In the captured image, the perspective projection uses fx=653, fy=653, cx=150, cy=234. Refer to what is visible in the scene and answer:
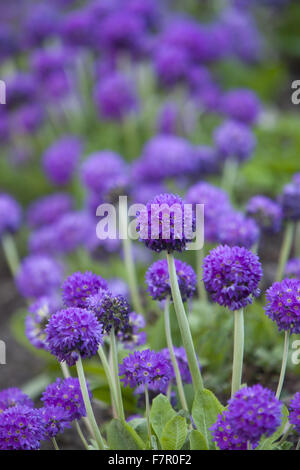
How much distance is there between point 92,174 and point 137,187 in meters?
0.33

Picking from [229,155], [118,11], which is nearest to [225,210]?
[229,155]

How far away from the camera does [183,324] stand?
4.90 feet

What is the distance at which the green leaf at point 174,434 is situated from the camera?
4.67 ft

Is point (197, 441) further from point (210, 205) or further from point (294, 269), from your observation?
point (210, 205)

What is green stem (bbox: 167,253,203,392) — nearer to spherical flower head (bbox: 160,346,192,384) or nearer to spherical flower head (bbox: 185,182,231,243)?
spherical flower head (bbox: 160,346,192,384)

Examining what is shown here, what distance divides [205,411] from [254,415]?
32 centimetres

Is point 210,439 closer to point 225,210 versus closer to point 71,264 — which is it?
point 225,210

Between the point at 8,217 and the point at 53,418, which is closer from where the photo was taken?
the point at 53,418

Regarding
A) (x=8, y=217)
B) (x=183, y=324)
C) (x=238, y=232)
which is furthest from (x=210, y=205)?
(x=8, y=217)

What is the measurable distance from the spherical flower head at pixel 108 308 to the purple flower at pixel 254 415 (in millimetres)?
345

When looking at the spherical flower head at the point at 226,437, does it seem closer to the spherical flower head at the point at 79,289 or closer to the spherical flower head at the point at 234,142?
the spherical flower head at the point at 79,289

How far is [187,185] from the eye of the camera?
3.31 metres

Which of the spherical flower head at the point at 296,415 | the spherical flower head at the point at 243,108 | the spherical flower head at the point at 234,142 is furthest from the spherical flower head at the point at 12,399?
the spherical flower head at the point at 243,108

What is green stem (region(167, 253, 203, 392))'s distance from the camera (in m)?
1.42
